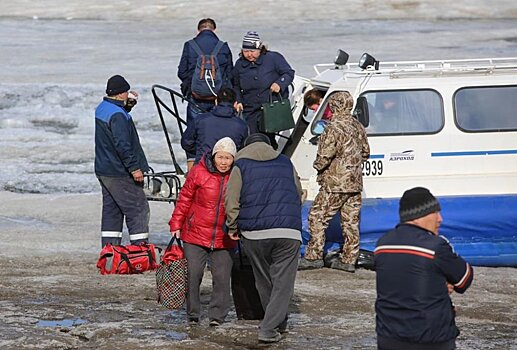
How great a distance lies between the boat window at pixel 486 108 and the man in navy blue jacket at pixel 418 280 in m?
5.80

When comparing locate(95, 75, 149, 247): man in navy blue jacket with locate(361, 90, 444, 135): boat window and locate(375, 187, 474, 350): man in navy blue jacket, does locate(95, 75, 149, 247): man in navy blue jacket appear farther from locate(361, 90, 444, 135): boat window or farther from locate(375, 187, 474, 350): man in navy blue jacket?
locate(375, 187, 474, 350): man in navy blue jacket

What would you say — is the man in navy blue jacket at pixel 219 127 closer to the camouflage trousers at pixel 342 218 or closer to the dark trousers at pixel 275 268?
the camouflage trousers at pixel 342 218

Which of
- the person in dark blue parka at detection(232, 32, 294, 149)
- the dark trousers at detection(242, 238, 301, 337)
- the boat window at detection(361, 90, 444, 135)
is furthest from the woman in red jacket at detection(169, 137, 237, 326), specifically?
the boat window at detection(361, 90, 444, 135)

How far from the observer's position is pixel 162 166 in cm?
1673

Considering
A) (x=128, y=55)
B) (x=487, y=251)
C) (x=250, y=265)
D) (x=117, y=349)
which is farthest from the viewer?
(x=128, y=55)

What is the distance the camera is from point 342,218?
10422 mm

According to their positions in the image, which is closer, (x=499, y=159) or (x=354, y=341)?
(x=354, y=341)

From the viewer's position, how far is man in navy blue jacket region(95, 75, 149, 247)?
10.2 m

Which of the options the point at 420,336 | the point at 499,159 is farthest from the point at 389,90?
the point at 420,336

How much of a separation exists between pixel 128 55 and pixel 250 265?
835 inches

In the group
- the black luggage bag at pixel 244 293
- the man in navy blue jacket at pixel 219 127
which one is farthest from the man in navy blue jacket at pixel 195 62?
the black luggage bag at pixel 244 293

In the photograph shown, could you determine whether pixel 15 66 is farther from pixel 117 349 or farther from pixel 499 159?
pixel 117 349

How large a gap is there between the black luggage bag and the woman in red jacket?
0.92 feet

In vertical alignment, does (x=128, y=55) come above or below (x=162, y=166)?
above
